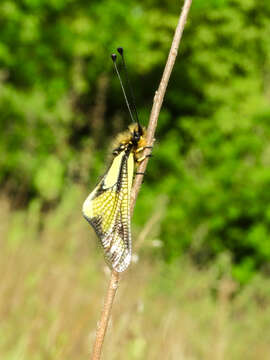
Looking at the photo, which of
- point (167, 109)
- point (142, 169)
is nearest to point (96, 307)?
point (142, 169)

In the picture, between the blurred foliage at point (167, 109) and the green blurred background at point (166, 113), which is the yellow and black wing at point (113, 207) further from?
the blurred foliage at point (167, 109)

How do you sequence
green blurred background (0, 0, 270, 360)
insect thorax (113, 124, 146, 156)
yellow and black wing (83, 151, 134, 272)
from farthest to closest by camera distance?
green blurred background (0, 0, 270, 360)
insect thorax (113, 124, 146, 156)
yellow and black wing (83, 151, 134, 272)

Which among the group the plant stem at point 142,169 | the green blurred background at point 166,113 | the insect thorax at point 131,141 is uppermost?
the green blurred background at point 166,113

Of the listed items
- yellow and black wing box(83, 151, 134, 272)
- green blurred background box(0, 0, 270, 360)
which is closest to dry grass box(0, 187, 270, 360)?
yellow and black wing box(83, 151, 134, 272)

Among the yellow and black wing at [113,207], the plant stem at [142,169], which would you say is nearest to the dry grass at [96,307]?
the yellow and black wing at [113,207]

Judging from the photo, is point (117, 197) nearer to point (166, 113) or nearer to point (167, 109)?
point (166, 113)

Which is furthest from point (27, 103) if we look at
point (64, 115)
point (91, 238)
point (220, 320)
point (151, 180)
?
point (220, 320)

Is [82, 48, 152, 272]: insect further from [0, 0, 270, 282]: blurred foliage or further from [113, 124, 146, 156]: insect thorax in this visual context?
[0, 0, 270, 282]: blurred foliage
